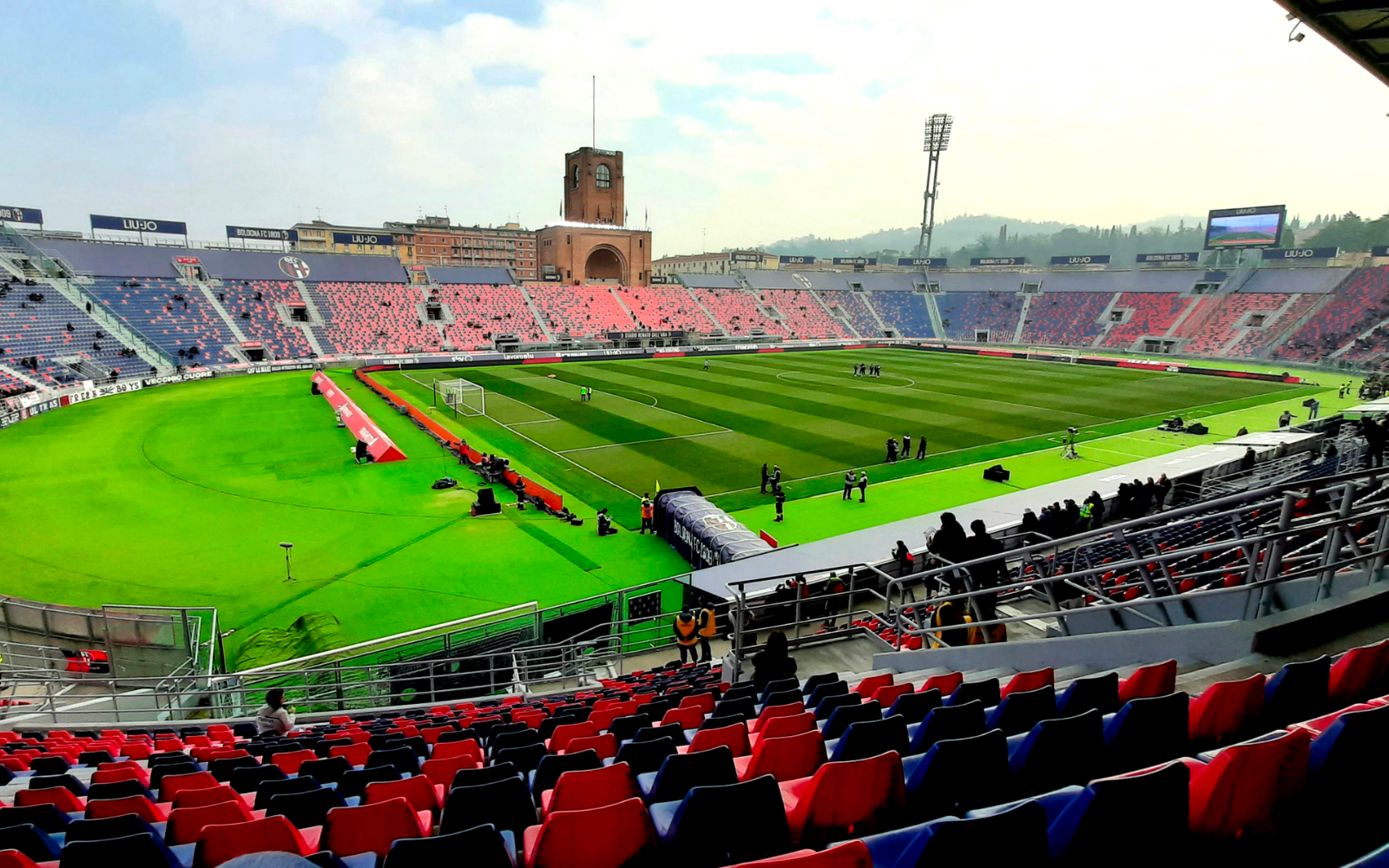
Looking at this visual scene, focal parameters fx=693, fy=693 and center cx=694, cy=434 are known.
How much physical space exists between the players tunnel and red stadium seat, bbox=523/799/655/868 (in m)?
105

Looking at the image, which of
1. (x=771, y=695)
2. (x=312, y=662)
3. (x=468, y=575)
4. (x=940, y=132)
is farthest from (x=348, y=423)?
(x=940, y=132)

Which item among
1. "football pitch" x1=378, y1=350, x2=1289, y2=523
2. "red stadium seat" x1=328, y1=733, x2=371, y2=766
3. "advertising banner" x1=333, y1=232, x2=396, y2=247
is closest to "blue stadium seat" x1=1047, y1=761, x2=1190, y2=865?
"red stadium seat" x1=328, y1=733, x2=371, y2=766

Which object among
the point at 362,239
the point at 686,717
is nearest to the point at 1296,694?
the point at 686,717

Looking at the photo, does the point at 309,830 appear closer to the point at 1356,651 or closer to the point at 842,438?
the point at 1356,651

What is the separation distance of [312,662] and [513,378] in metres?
43.8

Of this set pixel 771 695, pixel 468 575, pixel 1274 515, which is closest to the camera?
pixel 771 695

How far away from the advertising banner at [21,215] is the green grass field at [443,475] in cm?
3964

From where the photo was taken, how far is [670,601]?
680 inches

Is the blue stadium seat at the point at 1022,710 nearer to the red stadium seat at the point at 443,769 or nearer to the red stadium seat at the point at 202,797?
the red stadium seat at the point at 443,769

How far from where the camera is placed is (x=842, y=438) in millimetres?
→ 34594

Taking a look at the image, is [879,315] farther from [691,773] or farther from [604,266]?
[691,773]

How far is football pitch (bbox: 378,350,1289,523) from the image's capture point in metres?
29.1

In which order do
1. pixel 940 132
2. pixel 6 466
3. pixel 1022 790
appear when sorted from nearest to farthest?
pixel 1022 790
pixel 6 466
pixel 940 132

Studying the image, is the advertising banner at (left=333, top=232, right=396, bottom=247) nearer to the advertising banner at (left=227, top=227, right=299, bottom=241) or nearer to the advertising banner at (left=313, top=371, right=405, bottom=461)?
the advertising banner at (left=227, top=227, right=299, bottom=241)
